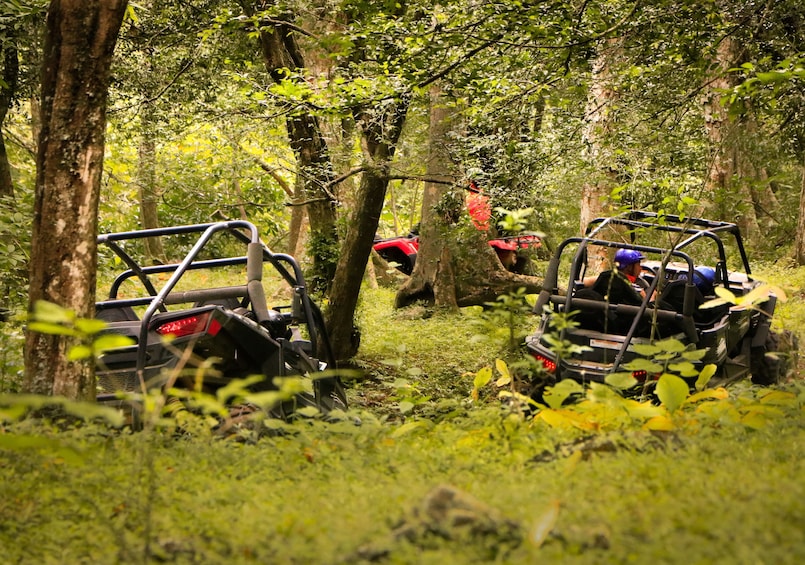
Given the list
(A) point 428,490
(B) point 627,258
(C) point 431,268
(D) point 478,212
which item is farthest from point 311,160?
(A) point 428,490

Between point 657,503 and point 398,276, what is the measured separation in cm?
1814

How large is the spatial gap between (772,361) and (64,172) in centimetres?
734

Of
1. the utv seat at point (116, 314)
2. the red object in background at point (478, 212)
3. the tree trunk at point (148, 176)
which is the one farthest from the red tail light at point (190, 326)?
the tree trunk at point (148, 176)

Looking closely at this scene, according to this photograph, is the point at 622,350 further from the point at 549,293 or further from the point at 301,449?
the point at 301,449

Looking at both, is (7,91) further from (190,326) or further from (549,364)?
→ (549,364)

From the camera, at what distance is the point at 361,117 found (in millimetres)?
10586

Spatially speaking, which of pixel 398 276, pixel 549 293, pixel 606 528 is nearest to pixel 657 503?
pixel 606 528

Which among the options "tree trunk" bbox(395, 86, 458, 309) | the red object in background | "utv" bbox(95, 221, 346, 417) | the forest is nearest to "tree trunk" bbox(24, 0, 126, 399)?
the forest

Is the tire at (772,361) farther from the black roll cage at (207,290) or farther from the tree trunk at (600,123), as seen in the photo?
the black roll cage at (207,290)

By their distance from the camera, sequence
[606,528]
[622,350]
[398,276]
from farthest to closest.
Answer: [398,276], [622,350], [606,528]

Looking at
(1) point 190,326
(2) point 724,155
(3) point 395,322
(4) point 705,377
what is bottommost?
(3) point 395,322

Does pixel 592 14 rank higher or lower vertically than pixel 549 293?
higher

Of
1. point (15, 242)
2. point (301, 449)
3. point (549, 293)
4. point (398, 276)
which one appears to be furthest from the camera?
point (398, 276)

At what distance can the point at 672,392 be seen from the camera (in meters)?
4.66
